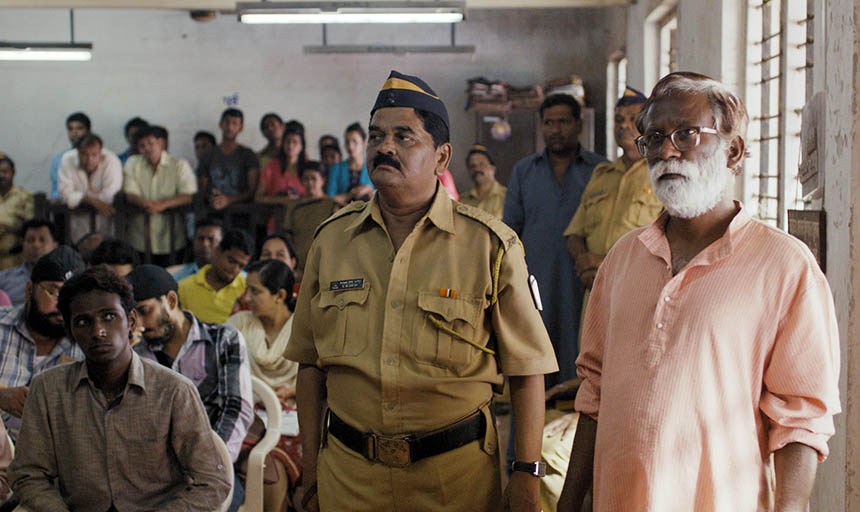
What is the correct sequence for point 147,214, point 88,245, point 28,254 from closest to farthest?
point 28,254 → point 88,245 → point 147,214

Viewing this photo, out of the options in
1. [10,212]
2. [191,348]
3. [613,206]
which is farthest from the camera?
[10,212]

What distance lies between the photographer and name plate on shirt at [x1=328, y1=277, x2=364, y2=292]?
2195mm

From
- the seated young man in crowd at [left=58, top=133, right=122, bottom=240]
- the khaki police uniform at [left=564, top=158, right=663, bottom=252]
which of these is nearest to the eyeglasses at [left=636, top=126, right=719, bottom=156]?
the khaki police uniform at [left=564, top=158, right=663, bottom=252]

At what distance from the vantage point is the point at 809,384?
1.65 meters

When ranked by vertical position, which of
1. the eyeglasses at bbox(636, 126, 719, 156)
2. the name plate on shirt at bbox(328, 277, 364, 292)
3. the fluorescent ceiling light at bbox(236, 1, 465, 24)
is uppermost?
the fluorescent ceiling light at bbox(236, 1, 465, 24)

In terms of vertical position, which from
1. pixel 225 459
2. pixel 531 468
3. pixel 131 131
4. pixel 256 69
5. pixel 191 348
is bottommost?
pixel 225 459

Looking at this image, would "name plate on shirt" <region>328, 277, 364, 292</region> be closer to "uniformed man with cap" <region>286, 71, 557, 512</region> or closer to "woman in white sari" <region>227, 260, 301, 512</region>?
"uniformed man with cap" <region>286, 71, 557, 512</region>

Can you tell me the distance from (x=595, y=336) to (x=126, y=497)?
1.50 m

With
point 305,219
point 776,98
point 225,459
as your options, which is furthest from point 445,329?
point 305,219

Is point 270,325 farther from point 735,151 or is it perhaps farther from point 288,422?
point 735,151

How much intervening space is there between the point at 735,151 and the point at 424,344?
33.8 inches

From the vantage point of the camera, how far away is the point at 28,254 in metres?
5.97

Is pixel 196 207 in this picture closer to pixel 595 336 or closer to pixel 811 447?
pixel 595 336

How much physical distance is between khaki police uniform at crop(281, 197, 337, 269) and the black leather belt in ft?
16.3
